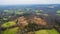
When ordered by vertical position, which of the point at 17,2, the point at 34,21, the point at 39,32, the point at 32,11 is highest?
the point at 17,2

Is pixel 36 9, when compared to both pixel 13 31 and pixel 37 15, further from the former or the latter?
pixel 13 31

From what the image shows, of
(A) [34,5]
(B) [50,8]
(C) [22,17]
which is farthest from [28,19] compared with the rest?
(B) [50,8]

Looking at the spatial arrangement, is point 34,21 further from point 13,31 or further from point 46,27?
point 13,31

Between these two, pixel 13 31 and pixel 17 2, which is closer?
pixel 13 31

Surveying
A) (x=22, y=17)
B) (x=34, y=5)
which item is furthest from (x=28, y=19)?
(x=34, y=5)

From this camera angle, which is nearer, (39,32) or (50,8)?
(39,32)

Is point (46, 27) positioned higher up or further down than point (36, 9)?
further down

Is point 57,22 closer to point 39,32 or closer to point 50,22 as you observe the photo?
point 50,22

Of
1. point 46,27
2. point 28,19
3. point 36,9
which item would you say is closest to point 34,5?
point 36,9

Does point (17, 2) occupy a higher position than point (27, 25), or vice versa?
point (17, 2)
